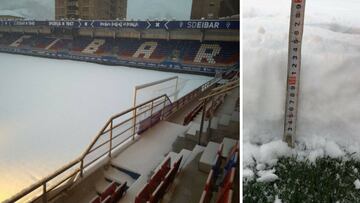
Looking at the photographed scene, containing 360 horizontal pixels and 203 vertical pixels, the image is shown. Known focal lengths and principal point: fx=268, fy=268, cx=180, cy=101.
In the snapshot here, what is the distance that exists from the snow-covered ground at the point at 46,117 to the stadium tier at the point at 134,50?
2580mm

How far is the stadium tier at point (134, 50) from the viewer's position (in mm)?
7980

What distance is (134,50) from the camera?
29.3ft

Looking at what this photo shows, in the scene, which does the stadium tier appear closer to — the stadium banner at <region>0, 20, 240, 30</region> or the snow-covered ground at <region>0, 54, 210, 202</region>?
the stadium banner at <region>0, 20, 240, 30</region>

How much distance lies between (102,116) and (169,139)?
1.65 m

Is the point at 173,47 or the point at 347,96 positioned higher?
the point at 173,47

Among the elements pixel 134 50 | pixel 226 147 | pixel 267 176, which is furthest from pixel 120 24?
pixel 267 176

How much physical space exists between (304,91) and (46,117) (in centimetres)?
303

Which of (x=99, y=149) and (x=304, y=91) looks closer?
(x=304, y=91)

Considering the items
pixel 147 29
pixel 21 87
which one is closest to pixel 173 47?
pixel 147 29

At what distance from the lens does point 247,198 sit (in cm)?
116

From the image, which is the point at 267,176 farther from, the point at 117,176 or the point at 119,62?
the point at 119,62

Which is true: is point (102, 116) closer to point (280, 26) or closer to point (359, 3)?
point (280, 26)

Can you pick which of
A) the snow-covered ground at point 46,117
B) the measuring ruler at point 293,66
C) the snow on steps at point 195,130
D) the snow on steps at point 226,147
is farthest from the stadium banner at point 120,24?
the measuring ruler at point 293,66

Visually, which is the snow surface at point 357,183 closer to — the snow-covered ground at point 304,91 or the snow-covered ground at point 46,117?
the snow-covered ground at point 304,91
